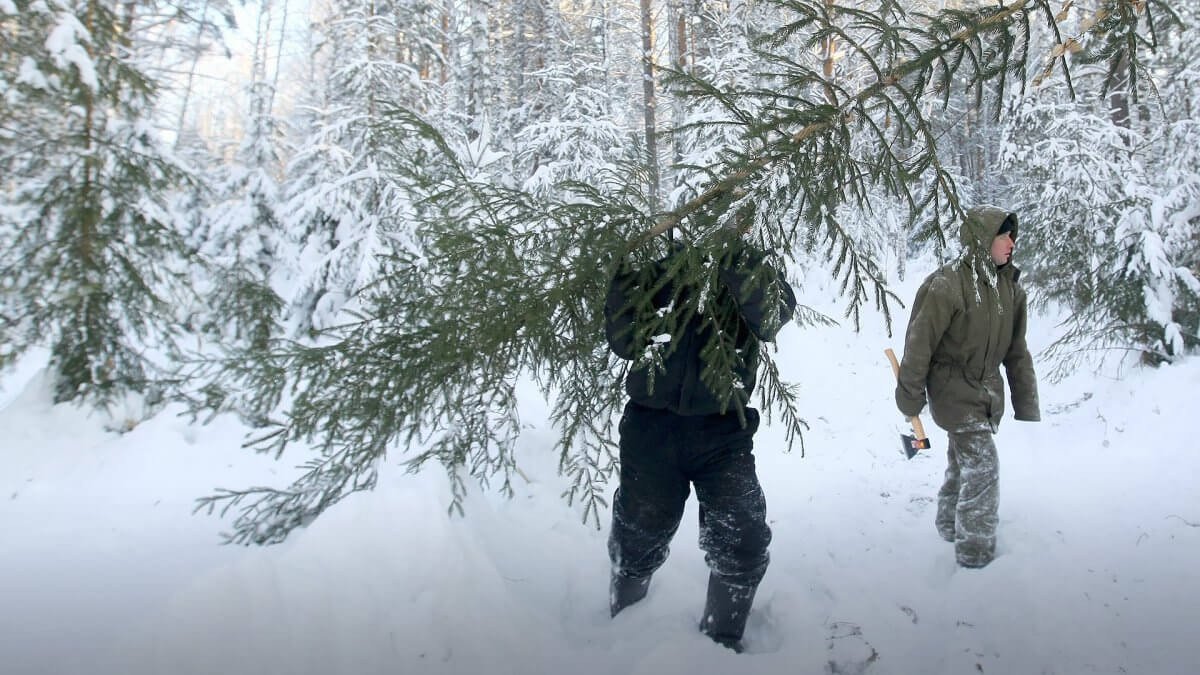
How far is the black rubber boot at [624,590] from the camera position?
10.3 ft

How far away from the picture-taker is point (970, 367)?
368cm

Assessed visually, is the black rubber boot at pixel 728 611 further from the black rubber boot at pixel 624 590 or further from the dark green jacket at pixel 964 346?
the dark green jacket at pixel 964 346

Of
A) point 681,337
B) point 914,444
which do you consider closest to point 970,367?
point 914,444

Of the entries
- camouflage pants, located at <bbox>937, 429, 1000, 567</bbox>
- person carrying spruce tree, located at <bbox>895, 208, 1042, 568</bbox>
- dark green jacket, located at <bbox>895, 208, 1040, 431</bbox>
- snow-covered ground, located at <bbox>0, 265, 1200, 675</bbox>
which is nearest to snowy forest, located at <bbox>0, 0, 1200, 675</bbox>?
snow-covered ground, located at <bbox>0, 265, 1200, 675</bbox>

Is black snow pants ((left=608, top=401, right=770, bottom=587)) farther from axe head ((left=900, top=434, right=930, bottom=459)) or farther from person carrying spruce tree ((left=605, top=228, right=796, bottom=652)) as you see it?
axe head ((left=900, top=434, right=930, bottom=459))

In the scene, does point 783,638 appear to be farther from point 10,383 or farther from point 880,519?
point 10,383

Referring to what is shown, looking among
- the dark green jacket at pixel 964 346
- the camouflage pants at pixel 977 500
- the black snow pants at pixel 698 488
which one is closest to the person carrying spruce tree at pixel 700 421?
the black snow pants at pixel 698 488

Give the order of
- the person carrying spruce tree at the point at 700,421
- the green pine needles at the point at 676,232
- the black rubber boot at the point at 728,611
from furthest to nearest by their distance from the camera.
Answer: the black rubber boot at the point at 728,611 < the person carrying spruce tree at the point at 700,421 < the green pine needles at the point at 676,232

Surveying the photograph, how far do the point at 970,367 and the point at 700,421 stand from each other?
6.88 feet

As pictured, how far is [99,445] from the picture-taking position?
5.36 metres

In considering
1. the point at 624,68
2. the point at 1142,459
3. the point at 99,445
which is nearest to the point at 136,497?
the point at 99,445

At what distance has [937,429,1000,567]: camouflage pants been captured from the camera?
361 cm

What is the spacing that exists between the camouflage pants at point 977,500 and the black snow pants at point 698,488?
1743mm

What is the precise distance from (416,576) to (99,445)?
4306 mm
